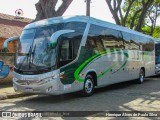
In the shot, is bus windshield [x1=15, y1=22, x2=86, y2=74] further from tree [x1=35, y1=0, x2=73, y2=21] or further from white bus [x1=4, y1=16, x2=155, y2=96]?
tree [x1=35, y1=0, x2=73, y2=21]

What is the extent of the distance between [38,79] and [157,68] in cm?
1452

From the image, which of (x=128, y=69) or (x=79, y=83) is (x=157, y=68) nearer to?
(x=128, y=69)

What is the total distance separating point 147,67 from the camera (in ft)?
65.9

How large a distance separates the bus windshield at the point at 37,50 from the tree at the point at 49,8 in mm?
3633

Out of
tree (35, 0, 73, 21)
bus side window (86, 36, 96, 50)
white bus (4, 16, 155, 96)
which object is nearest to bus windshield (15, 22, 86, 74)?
white bus (4, 16, 155, 96)

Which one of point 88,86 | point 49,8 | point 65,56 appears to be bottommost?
point 88,86

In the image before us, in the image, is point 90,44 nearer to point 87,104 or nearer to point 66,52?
point 66,52

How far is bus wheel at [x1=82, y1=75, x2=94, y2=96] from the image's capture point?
489 inches

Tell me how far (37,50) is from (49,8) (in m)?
4.79

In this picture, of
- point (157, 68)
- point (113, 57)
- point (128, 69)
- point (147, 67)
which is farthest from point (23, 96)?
point (157, 68)

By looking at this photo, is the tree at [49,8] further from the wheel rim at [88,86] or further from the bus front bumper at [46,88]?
the bus front bumper at [46,88]

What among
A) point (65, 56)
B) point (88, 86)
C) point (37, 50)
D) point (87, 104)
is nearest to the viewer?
point (87, 104)

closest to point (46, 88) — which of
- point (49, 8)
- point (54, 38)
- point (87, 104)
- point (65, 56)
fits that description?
point (65, 56)

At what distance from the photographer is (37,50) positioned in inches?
436
